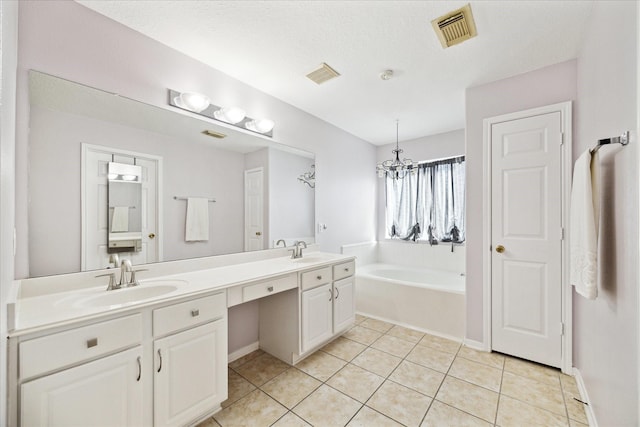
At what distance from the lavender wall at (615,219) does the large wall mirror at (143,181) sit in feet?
7.39

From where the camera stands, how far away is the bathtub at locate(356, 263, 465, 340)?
2.66 meters

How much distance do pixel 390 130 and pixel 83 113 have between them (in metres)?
3.25

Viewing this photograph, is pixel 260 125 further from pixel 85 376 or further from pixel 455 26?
pixel 85 376

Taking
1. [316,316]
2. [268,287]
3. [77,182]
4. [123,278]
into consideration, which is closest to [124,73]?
[77,182]

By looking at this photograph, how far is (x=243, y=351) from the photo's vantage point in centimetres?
238

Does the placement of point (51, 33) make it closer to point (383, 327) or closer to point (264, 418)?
point (264, 418)

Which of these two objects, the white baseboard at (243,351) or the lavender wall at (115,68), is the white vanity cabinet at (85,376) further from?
the white baseboard at (243,351)

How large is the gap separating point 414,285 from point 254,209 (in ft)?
6.18

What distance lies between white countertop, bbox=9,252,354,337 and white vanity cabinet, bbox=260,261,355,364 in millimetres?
186

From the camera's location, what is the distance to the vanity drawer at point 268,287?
1761mm

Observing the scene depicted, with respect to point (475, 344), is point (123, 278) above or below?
above

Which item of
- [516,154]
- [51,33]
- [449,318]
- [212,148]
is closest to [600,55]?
[516,154]

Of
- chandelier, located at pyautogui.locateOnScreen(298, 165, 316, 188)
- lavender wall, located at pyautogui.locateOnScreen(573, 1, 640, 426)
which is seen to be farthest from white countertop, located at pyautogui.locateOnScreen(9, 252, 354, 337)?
lavender wall, located at pyautogui.locateOnScreen(573, 1, 640, 426)

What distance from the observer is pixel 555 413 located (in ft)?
5.47
